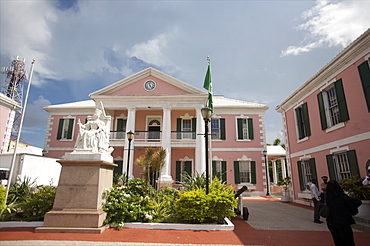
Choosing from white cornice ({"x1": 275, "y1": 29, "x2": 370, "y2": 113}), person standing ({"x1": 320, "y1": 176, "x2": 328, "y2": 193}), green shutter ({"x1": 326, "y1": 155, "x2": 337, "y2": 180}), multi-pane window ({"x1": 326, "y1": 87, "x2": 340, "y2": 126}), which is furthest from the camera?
multi-pane window ({"x1": 326, "y1": 87, "x2": 340, "y2": 126})

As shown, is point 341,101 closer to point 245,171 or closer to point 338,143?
point 338,143

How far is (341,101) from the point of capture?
8805 millimetres

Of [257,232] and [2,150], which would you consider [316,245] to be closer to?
[257,232]

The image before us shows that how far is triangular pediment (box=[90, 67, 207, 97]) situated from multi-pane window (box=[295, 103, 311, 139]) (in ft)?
24.4

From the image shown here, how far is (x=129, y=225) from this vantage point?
578cm

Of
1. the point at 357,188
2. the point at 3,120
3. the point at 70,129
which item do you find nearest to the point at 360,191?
the point at 357,188

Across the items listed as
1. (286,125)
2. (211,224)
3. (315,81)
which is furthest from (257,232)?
(286,125)

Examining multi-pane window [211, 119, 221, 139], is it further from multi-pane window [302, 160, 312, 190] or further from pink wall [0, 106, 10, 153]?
pink wall [0, 106, 10, 153]

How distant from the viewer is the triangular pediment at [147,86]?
16.6 metres

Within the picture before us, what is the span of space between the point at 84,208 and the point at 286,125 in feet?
40.1

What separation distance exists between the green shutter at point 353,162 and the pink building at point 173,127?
8.48 m

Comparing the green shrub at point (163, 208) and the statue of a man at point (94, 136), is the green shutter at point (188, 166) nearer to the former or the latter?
the green shrub at point (163, 208)

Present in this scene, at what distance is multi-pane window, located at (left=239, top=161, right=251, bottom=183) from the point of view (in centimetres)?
1766

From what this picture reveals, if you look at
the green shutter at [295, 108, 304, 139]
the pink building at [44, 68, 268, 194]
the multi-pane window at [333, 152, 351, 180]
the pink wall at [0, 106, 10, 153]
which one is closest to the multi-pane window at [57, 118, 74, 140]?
the pink building at [44, 68, 268, 194]
